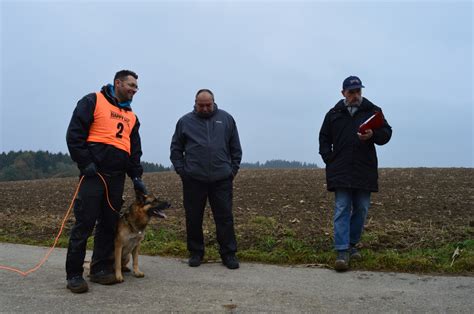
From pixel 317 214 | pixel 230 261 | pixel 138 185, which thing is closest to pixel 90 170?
pixel 138 185

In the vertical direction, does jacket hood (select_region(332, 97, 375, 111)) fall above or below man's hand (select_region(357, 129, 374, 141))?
above

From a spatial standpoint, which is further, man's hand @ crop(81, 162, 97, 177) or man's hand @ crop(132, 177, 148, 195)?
man's hand @ crop(132, 177, 148, 195)

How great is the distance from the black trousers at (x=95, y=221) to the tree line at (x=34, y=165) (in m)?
56.6

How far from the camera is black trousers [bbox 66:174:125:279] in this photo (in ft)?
17.0

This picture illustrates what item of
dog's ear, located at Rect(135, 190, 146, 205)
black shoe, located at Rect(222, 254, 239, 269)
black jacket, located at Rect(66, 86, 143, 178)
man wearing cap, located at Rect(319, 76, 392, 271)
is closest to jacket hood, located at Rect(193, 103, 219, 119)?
black jacket, located at Rect(66, 86, 143, 178)

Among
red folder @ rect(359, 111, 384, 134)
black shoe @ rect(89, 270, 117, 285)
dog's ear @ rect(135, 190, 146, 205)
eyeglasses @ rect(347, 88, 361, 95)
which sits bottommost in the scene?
black shoe @ rect(89, 270, 117, 285)

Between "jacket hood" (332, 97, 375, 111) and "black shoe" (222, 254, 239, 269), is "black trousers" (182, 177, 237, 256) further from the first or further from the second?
"jacket hood" (332, 97, 375, 111)

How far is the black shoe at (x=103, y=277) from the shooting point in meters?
5.44

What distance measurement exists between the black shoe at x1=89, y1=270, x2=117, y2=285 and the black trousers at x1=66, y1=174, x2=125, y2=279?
0.21 ft

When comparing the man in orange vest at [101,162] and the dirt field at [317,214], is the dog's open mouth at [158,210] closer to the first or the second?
the man in orange vest at [101,162]

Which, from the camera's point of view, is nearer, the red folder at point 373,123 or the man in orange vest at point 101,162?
the man in orange vest at point 101,162

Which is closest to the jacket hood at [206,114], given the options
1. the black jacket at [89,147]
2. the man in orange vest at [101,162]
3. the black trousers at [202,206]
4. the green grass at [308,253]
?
the black trousers at [202,206]

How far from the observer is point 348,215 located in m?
6.29

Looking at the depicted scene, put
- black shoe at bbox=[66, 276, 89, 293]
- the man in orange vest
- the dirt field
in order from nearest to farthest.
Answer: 1. black shoe at bbox=[66, 276, 89, 293]
2. the man in orange vest
3. the dirt field
